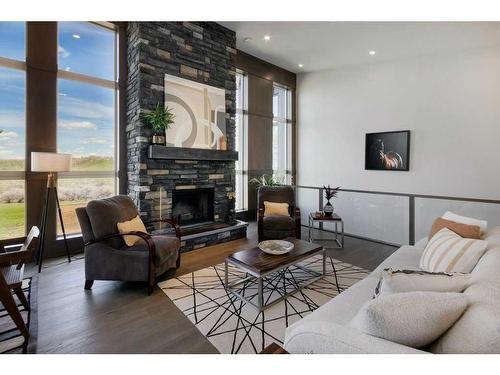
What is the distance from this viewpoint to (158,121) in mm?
3887

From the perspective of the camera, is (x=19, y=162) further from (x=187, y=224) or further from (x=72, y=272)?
(x=187, y=224)

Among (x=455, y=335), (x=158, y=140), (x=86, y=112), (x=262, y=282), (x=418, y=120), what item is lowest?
(x=262, y=282)

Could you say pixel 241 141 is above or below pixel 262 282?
above

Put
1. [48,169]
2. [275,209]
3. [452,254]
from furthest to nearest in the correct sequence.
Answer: [275,209], [48,169], [452,254]

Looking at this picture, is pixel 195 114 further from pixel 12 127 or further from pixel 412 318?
pixel 412 318

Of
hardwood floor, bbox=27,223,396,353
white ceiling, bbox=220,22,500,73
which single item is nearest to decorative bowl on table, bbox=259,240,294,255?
hardwood floor, bbox=27,223,396,353

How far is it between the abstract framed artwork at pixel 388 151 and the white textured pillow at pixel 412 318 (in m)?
4.93

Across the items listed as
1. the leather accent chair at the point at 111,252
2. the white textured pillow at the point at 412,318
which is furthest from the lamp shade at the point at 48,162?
the white textured pillow at the point at 412,318

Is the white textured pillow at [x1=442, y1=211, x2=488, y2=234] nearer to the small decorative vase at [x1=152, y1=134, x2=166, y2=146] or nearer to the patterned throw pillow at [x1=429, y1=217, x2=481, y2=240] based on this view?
the patterned throw pillow at [x1=429, y1=217, x2=481, y2=240]

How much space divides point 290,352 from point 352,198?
4566mm

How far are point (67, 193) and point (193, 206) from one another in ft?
6.28

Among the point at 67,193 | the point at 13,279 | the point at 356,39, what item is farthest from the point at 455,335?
the point at 356,39

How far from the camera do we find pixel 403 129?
207 inches
